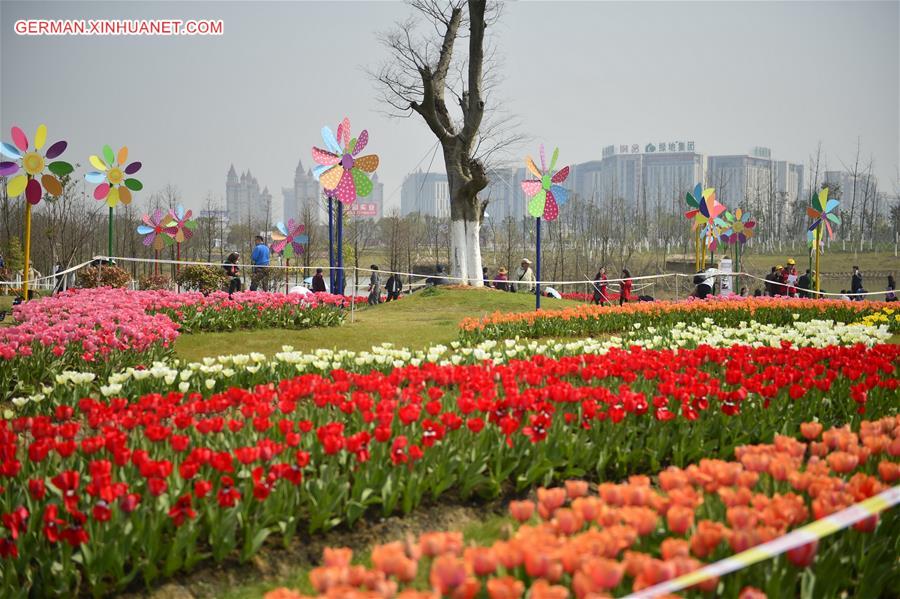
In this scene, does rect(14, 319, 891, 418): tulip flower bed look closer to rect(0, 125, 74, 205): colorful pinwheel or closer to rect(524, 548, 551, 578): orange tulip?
rect(524, 548, 551, 578): orange tulip

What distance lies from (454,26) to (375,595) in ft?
68.3

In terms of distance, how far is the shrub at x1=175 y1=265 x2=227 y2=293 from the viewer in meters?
19.1

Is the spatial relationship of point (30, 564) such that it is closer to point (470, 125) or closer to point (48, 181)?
point (48, 181)

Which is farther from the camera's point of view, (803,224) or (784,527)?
(803,224)

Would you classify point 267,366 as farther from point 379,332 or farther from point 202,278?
point 202,278

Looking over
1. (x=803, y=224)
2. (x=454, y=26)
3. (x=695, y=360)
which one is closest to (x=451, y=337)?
(x=695, y=360)

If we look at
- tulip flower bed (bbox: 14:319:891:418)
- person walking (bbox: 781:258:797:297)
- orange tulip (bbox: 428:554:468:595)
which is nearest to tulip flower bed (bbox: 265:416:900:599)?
orange tulip (bbox: 428:554:468:595)

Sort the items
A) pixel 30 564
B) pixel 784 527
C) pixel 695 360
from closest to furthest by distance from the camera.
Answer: pixel 784 527 → pixel 30 564 → pixel 695 360

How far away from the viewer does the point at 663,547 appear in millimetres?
2350

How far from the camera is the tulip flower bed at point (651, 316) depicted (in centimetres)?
1116

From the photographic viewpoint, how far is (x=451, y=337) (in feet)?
37.0

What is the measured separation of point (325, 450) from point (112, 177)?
1863 cm

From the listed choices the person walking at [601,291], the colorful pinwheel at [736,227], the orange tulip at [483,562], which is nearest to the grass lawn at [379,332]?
the person walking at [601,291]

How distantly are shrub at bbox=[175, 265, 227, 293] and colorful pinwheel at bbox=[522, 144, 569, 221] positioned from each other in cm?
793
